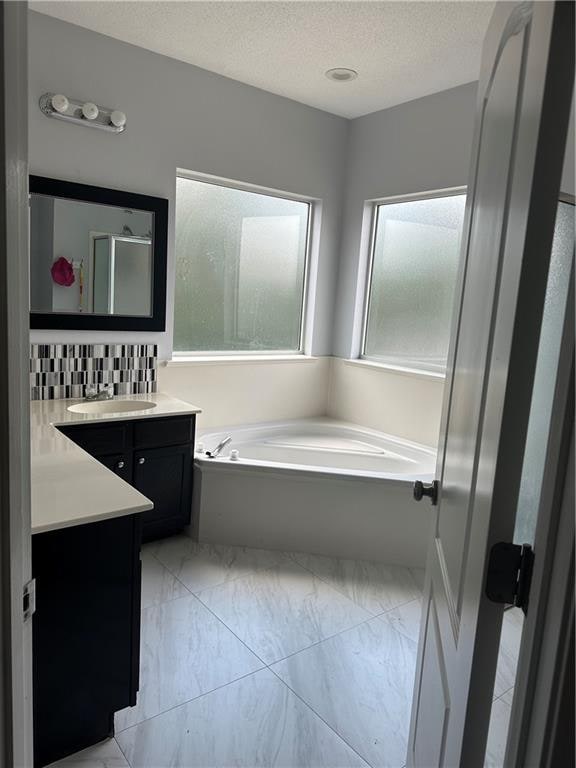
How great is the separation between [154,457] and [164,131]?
6.48ft

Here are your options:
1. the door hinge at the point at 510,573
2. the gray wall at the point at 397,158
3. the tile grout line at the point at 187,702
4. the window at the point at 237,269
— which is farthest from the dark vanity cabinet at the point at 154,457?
the door hinge at the point at 510,573

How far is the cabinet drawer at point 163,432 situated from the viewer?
9.76 feet

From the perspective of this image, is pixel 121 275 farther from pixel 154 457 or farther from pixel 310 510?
pixel 310 510

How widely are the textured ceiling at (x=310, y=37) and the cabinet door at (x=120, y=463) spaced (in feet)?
7.47

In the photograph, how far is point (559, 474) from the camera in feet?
2.26

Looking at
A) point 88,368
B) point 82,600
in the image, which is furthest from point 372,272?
point 82,600

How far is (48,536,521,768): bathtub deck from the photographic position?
5.84ft

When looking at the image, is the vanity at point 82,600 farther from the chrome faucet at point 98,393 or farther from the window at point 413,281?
the window at point 413,281

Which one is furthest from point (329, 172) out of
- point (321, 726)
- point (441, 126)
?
point (321, 726)

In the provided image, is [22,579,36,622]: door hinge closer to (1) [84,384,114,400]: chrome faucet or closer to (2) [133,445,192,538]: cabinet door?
(2) [133,445,192,538]: cabinet door

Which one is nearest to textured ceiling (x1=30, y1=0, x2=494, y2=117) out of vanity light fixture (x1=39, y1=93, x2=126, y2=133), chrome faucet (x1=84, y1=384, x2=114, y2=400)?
vanity light fixture (x1=39, y1=93, x2=126, y2=133)

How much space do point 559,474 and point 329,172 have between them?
3.88 meters

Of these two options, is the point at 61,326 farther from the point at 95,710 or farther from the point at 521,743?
the point at 521,743

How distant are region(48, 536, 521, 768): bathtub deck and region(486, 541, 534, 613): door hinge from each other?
4.31ft
